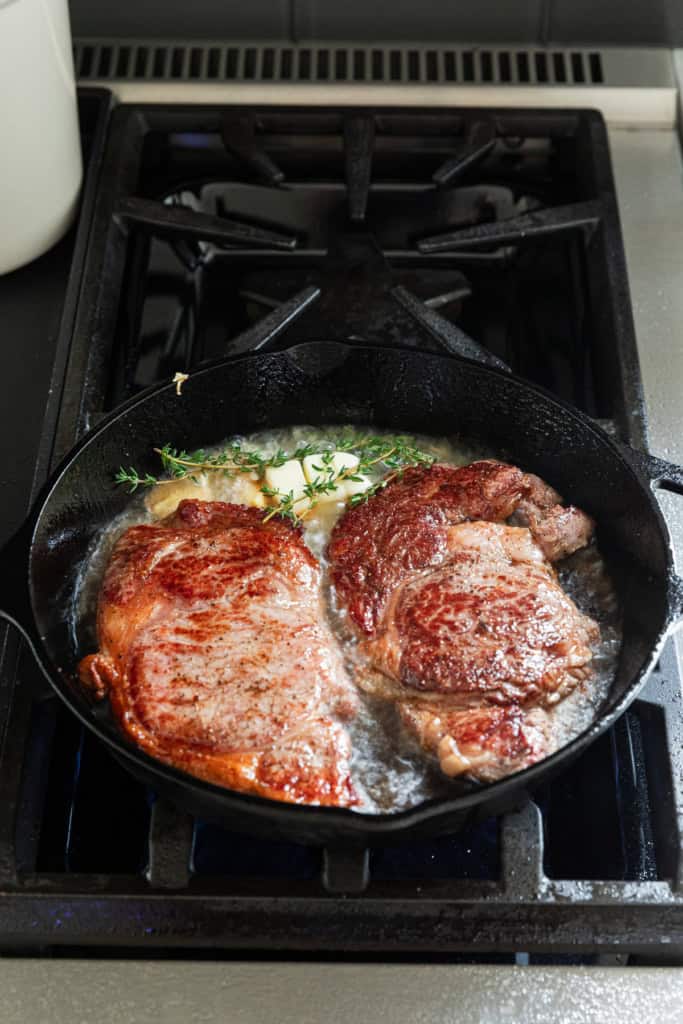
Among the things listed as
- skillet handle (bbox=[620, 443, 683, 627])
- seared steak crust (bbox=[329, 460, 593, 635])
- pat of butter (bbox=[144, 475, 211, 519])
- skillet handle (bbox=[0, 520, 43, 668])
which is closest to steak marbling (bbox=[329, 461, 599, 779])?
seared steak crust (bbox=[329, 460, 593, 635])

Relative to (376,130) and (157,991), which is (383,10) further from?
(157,991)

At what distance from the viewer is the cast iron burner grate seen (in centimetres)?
120

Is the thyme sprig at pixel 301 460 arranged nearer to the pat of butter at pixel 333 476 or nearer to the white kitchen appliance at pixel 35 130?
the pat of butter at pixel 333 476

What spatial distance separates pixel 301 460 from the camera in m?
1.59

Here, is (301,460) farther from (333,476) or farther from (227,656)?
(227,656)

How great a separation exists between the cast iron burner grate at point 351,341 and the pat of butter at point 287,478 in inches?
8.8

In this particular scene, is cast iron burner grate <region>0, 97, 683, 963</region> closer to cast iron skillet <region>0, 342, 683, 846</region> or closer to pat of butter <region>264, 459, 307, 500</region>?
cast iron skillet <region>0, 342, 683, 846</region>

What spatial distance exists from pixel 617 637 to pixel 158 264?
3.56 feet

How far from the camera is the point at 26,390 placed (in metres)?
1.78

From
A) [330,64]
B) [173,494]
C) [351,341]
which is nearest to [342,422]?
[351,341]

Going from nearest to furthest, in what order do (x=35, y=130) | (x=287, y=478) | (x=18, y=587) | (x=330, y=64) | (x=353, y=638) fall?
(x=18, y=587) → (x=353, y=638) → (x=287, y=478) → (x=35, y=130) → (x=330, y=64)

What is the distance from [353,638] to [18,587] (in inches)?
15.7

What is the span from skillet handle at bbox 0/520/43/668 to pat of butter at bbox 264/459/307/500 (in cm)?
35

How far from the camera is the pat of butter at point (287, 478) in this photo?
1.55 m
